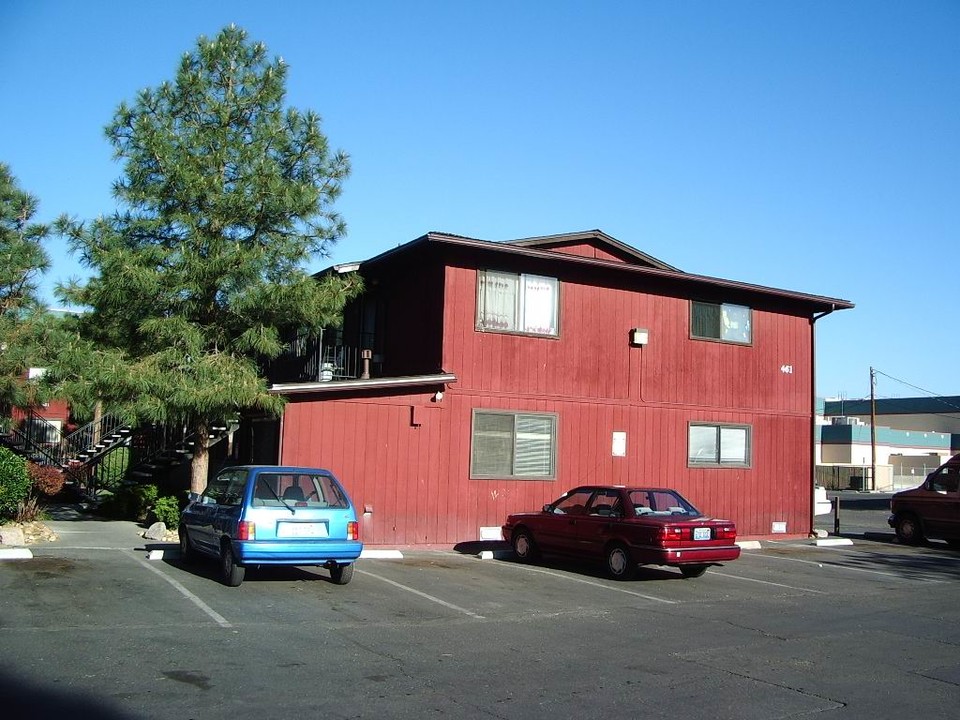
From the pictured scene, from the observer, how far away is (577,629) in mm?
9953

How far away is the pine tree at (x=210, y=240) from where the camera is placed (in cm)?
1509

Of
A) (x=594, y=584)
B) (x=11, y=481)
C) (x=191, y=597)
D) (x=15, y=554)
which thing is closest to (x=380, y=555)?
(x=594, y=584)

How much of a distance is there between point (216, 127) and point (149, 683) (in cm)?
1136

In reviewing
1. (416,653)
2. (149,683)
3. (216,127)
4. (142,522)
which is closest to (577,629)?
(416,653)

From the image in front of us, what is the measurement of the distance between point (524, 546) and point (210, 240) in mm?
7358

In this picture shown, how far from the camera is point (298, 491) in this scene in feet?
38.8

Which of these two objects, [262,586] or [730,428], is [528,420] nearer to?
[730,428]

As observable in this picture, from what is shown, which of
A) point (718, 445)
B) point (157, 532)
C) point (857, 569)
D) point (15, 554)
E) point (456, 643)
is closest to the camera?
point (456, 643)

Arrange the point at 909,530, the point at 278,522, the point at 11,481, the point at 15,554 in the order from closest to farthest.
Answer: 1. the point at 278,522
2. the point at 15,554
3. the point at 11,481
4. the point at 909,530

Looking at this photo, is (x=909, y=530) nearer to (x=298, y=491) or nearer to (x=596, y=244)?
(x=596, y=244)

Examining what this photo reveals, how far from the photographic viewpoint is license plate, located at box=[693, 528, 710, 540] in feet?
44.3

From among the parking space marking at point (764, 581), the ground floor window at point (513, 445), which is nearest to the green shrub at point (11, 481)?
the ground floor window at point (513, 445)

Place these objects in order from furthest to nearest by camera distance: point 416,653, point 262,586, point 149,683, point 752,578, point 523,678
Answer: point 752,578
point 262,586
point 416,653
point 523,678
point 149,683

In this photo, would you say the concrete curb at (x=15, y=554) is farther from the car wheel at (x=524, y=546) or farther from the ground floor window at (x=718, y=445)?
the ground floor window at (x=718, y=445)
